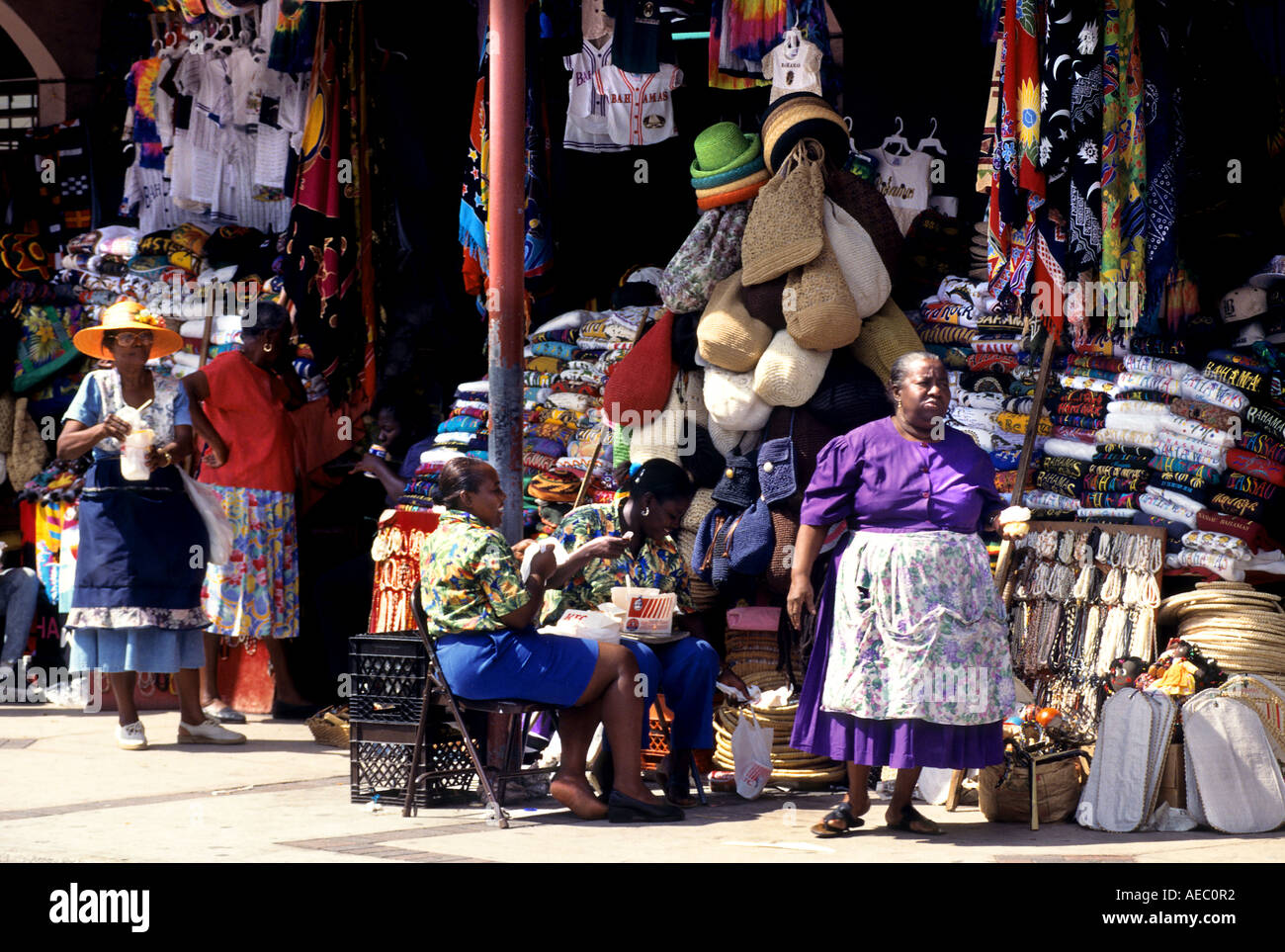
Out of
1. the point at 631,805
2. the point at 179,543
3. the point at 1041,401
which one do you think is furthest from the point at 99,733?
the point at 1041,401

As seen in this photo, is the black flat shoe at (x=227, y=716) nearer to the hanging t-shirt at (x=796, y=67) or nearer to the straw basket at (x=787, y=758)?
the straw basket at (x=787, y=758)

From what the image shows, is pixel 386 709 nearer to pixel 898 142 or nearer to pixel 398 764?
pixel 398 764

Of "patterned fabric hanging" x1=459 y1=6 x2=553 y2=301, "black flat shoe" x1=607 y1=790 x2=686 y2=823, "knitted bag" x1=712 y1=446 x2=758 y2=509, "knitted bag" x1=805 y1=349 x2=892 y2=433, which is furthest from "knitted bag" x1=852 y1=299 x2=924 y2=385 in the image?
"black flat shoe" x1=607 y1=790 x2=686 y2=823

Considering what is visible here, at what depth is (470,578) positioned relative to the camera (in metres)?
6.36

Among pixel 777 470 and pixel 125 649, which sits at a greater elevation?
pixel 777 470

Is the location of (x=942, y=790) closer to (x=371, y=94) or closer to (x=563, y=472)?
(x=563, y=472)

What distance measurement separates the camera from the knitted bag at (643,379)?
8180 mm

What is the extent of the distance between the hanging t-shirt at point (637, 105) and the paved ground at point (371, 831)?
3459mm

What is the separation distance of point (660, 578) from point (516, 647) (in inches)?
39.0

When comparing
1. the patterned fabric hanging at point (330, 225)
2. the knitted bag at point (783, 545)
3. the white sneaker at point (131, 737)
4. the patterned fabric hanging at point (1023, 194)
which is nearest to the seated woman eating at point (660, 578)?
the knitted bag at point (783, 545)

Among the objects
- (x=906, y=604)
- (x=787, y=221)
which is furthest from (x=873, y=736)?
(x=787, y=221)

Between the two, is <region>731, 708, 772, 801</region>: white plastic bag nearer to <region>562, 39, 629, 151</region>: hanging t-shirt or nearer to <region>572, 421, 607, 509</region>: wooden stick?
<region>572, 421, 607, 509</region>: wooden stick

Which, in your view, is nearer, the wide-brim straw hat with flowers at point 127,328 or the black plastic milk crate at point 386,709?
the black plastic milk crate at point 386,709

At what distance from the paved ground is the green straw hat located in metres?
2.81
